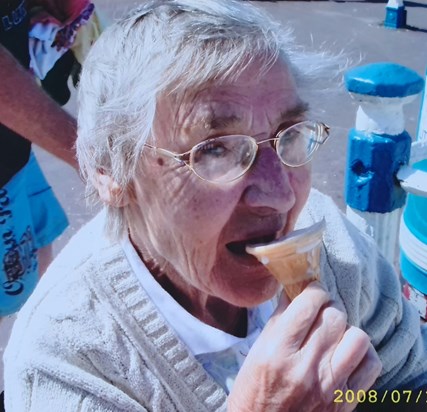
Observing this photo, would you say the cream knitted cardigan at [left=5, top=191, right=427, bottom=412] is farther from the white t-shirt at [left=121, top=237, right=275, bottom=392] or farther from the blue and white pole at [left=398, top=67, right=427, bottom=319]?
the blue and white pole at [left=398, top=67, right=427, bottom=319]

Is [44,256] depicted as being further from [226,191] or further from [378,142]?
[226,191]

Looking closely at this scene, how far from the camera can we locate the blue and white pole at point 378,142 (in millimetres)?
1623

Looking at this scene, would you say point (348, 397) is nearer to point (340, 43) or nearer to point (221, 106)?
point (221, 106)

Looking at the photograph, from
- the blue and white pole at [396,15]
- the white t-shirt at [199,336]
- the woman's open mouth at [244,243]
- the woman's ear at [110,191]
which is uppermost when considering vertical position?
the woman's ear at [110,191]

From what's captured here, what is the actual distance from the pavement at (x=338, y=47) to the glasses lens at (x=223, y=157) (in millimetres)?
1904

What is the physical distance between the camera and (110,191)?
1344 mm

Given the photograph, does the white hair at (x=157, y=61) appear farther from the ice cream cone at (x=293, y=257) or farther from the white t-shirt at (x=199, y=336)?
the ice cream cone at (x=293, y=257)

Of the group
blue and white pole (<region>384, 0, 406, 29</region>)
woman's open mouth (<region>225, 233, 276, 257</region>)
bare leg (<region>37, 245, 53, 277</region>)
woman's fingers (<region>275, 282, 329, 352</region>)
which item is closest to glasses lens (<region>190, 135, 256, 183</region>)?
woman's open mouth (<region>225, 233, 276, 257</region>)

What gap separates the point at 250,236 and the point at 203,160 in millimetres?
160

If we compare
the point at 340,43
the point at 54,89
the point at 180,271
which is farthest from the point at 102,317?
the point at 340,43

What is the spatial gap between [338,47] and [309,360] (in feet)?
16.9

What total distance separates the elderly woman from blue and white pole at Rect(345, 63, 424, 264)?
12.7 inches

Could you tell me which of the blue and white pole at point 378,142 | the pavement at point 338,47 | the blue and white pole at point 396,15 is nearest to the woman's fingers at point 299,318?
Result: the blue and white pole at point 378,142

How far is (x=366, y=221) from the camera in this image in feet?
6.02
